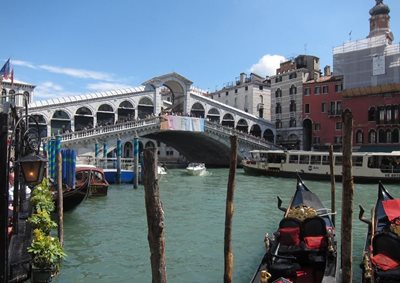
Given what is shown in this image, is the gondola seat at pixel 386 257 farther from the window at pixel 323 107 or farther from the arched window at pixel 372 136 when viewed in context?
the window at pixel 323 107

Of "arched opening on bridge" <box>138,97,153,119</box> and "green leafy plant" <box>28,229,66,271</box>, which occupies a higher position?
"arched opening on bridge" <box>138,97,153,119</box>

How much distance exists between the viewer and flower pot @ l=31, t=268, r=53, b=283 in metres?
4.11

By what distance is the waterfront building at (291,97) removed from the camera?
2973cm

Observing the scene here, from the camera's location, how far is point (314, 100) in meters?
28.5

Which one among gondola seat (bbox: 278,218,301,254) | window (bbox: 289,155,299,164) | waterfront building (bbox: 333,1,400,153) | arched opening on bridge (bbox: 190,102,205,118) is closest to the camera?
gondola seat (bbox: 278,218,301,254)

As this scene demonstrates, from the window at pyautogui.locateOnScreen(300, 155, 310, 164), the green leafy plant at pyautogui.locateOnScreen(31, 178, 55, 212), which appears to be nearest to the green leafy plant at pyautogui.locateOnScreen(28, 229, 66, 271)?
the green leafy plant at pyautogui.locateOnScreen(31, 178, 55, 212)

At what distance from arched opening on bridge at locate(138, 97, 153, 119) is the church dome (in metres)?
16.0

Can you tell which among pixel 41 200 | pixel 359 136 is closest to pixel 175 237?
pixel 41 200

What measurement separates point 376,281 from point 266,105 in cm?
3234

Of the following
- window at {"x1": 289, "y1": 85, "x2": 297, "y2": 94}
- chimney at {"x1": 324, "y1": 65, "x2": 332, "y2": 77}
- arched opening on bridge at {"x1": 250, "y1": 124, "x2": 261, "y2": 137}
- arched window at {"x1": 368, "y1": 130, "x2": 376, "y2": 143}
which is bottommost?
arched window at {"x1": 368, "y1": 130, "x2": 376, "y2": 143}

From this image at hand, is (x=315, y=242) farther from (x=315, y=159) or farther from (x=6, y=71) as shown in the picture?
(x=315, y=159)

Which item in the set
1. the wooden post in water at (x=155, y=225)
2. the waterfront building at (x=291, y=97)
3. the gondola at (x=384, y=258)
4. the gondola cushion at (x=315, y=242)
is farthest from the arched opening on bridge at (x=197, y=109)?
the wooden post in water at (x=155, y=225)

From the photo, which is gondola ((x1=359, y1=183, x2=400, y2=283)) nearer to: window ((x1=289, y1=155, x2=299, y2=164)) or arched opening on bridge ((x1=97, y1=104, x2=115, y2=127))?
window ((x1=289, y1=155, x2=299, y2=164))

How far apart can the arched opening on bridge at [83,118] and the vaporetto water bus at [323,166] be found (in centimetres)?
1006
